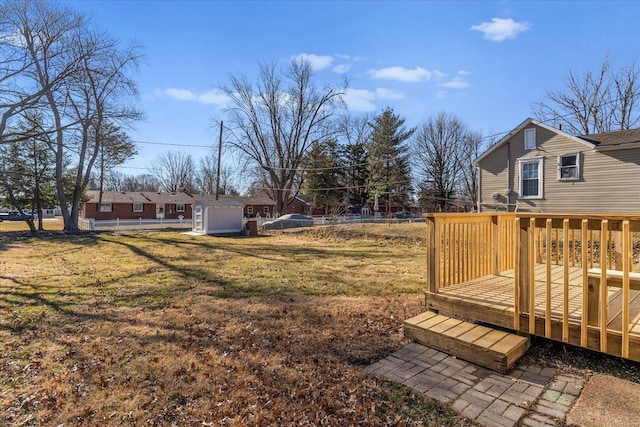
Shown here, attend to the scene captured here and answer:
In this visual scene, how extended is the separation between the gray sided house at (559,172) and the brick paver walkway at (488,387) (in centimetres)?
1133

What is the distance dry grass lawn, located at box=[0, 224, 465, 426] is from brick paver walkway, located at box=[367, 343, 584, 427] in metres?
0.16

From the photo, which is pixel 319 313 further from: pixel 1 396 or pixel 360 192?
pixel 360 192

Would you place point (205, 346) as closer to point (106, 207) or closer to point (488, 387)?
point (488, 387)

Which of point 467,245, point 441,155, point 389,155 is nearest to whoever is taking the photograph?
point 467,245

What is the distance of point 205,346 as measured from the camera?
348cm

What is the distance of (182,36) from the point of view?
1108 centimetres

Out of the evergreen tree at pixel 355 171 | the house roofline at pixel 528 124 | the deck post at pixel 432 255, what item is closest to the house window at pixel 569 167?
the house roofline at pixel 528 124

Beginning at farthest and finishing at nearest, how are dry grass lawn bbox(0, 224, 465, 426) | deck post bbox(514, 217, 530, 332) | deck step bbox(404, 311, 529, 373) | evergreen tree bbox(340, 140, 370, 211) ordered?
evergreen tree bbox(340, 140, 370, 211), deck post bbox(514, 217, 530, 332), deck step bbox(404, 311, 529, 373), dry grass lawn bbox(0, 224, 465, 426)

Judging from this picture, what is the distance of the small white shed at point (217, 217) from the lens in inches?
738

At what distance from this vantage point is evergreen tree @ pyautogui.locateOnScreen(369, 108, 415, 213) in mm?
36438

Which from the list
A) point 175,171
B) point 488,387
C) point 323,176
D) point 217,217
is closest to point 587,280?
point 488,387

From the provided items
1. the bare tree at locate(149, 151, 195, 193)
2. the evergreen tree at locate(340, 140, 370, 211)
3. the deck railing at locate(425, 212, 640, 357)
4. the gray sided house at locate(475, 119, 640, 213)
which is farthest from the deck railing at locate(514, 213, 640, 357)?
the bare tree at locate(149, 151, 195, 193)

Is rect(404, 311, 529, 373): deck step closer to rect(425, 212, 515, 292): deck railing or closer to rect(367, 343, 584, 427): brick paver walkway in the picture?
rect(367, 343, 584, 427): brick paver walkway

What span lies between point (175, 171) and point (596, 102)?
51565 mm
